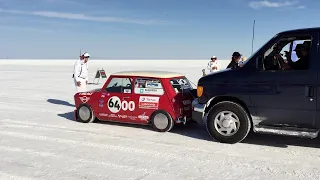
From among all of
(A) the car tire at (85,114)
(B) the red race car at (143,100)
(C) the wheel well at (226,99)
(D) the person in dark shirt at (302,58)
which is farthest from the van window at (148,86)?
(D) the person in dark shirt at (302,58)

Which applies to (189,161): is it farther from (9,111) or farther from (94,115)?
(9,111)

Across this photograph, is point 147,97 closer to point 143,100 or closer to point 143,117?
point 143,100

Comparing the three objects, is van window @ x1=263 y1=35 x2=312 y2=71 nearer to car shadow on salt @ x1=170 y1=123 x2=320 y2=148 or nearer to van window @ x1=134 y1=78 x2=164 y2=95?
Answer: car shadow on salt @ x1=170 y1=123 x2=320 y2=148

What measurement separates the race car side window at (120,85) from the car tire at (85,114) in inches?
27.9

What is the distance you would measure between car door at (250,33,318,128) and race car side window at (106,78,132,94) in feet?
9.56

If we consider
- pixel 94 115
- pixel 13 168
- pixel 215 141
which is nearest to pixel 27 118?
pixel 94 115

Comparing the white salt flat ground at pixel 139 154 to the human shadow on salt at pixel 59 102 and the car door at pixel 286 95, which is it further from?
the human shadow on salt at pixel 59 102

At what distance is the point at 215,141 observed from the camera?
6.73 meters

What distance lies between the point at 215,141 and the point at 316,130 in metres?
1.83

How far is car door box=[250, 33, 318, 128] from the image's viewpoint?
19.1ft

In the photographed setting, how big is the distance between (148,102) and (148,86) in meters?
0.36

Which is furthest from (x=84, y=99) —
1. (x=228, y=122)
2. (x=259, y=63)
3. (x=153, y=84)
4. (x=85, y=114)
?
(x=259, y=63)

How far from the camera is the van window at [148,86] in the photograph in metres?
7.60

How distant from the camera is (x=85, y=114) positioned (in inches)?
333
